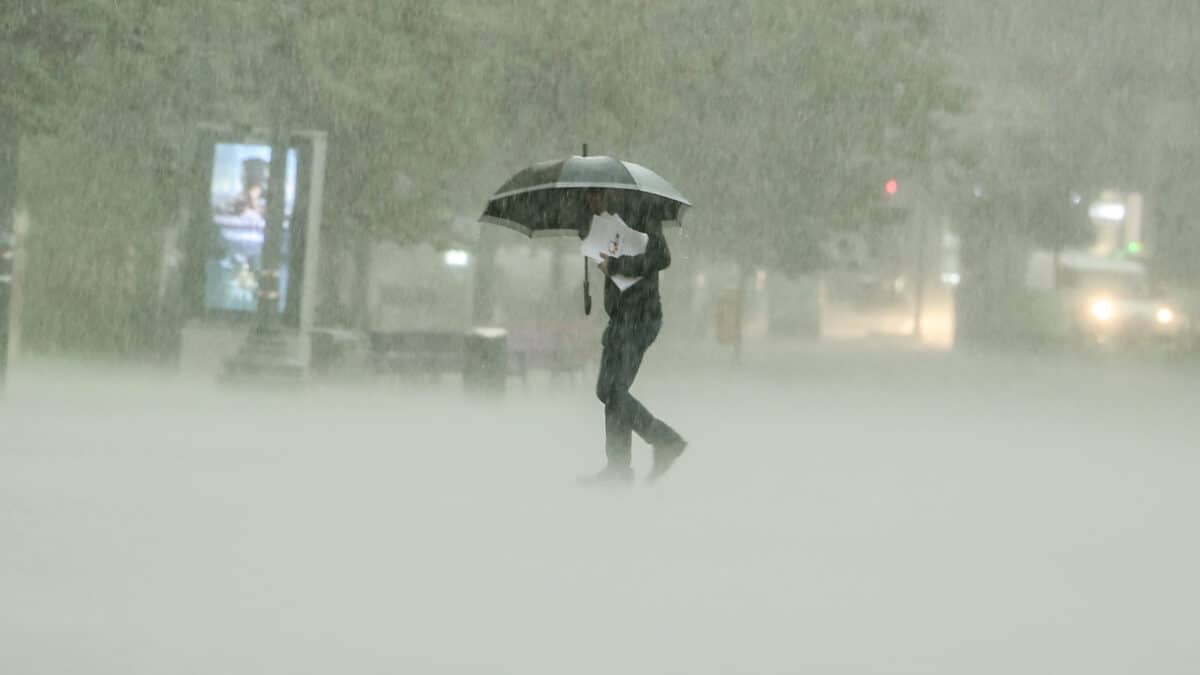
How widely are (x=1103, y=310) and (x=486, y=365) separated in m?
38.8

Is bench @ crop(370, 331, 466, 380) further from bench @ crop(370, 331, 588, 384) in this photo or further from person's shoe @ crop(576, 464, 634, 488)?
person's shoe @ crop(576, 464, 634, 488)

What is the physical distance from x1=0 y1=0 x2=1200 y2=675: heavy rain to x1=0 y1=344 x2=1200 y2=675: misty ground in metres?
0.04

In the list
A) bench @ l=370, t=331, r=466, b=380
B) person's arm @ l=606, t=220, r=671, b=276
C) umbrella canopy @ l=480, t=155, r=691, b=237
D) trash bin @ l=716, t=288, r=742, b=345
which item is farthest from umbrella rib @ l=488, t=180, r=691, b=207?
trash bin @ l=716, t=288, r=742, b=345

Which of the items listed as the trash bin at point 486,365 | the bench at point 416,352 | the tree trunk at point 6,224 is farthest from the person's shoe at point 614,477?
the bench at point 416,352

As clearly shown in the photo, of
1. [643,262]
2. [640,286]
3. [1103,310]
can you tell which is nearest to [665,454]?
[640,286]

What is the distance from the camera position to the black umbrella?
10422 mm

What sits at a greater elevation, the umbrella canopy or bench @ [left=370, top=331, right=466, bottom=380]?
the umbrella canopy

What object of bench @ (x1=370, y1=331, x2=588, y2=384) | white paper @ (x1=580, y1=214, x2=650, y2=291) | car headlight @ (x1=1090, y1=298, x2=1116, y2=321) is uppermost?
car headlight @ (x1=1090, y1=298, x2=1116, y2=321)

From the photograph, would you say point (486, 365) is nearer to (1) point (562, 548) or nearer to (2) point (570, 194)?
(2) point (570, 194)

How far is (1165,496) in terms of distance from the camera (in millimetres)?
11594

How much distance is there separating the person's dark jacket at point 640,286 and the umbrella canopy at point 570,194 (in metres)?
0.36

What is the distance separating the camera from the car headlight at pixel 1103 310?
54906 mm

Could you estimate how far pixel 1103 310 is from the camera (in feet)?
181

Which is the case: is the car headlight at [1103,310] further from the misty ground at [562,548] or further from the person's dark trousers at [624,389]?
the person's dark trousers at [624,389]
